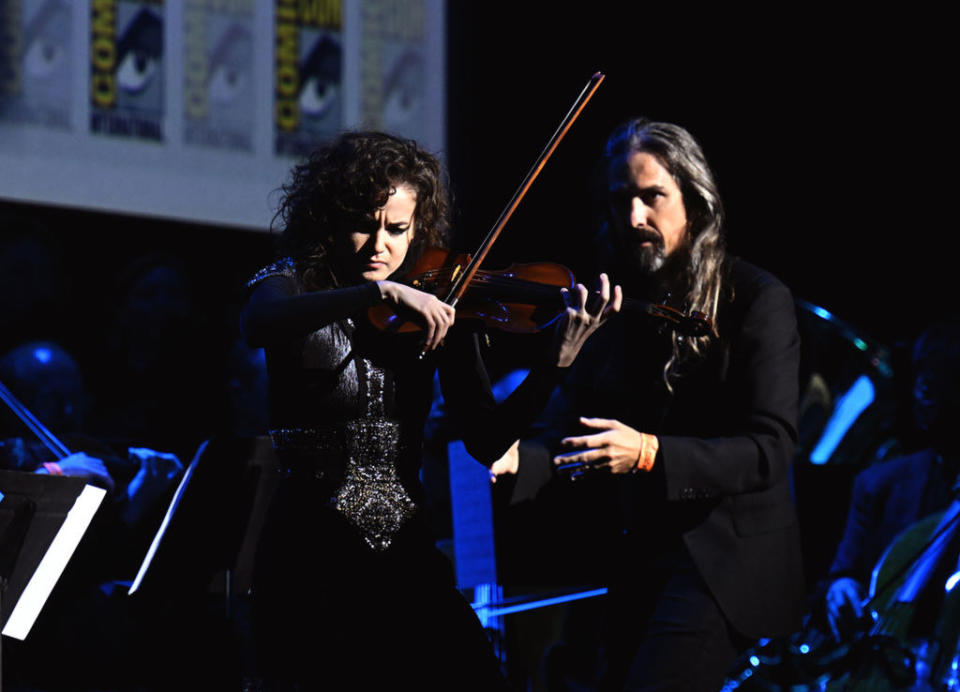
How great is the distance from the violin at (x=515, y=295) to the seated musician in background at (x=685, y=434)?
46mm

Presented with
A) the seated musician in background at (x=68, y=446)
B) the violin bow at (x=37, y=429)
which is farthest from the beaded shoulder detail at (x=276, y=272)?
the violin bow at (x=37, y=429)

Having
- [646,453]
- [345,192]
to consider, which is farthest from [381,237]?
[646,453]

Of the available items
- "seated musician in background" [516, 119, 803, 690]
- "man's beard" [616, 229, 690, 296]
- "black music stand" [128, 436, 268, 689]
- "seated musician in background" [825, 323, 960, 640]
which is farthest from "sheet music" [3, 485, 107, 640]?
"seated musician in background" [825, 323, 960, 640]

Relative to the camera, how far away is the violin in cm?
219

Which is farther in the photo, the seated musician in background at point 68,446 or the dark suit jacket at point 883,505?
the dark suit jacket at point 883,505

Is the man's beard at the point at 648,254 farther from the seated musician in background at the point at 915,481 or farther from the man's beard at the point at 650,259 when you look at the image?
the seated musician in background at the point at 915,481

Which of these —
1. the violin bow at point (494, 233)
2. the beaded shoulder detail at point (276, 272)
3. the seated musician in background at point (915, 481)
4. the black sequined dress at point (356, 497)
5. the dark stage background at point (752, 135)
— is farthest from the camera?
the dark stage background at point (752, 135)

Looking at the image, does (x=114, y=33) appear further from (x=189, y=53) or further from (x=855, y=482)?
(x=855, y=482)

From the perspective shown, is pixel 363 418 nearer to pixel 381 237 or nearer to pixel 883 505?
pixel 381 237

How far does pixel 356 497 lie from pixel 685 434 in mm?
710

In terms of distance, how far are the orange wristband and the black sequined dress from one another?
210 millimetres

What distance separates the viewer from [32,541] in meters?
Answer: 2.20

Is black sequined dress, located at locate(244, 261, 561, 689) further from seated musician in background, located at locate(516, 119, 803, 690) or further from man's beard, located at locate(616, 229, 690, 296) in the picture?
man's beard, located at locate(616, 229, 690, 296)

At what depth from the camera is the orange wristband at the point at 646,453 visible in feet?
7.07
